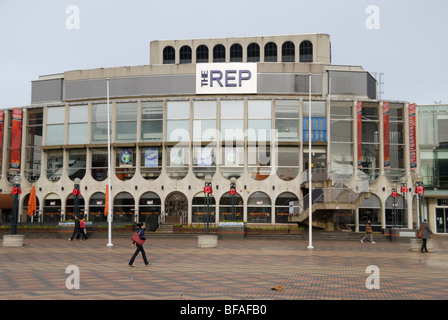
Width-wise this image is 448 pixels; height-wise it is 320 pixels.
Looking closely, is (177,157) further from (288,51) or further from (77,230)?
(288,51)

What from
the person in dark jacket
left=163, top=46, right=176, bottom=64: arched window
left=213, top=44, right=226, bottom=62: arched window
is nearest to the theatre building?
the person in dark jacket

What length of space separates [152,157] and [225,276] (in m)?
33.0

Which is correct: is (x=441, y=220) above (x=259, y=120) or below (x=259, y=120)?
below

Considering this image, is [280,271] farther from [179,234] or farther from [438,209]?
[438,209]

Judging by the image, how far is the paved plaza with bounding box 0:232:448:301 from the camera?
1264 centimetres

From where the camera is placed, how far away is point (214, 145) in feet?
155

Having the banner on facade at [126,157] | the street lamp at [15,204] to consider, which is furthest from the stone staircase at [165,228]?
the street lamp at [15,204]

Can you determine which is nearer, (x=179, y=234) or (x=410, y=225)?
(x=179, y=234)

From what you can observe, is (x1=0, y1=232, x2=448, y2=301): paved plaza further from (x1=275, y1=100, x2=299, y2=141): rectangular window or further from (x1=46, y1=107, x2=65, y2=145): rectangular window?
(x1=46, y1=107, x2=65, y2=145): rectangular window

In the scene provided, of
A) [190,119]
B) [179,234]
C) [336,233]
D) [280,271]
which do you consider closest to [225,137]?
[190,119]

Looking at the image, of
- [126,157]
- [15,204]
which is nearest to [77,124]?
[126,157]

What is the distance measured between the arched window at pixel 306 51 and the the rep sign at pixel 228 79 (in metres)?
15.1

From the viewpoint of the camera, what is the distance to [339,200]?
37219mm

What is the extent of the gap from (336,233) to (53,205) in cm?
2696
